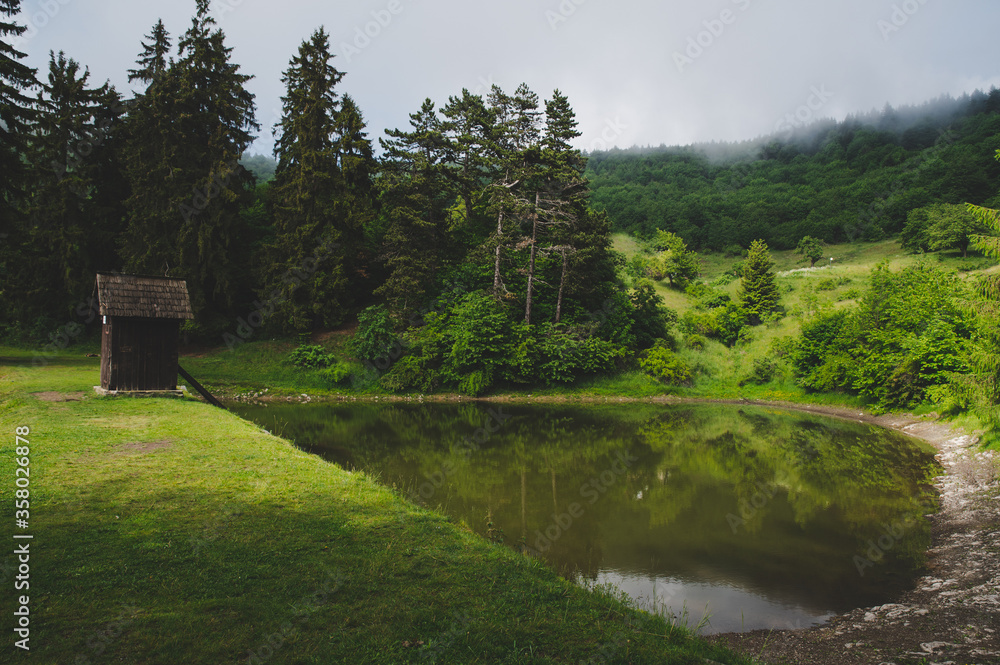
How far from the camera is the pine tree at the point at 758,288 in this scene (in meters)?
38.6

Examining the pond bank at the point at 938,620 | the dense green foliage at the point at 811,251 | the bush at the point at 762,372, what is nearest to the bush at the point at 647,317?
the bush at the point at 762,372

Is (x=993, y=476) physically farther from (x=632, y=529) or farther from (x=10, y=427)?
(x=10, y=427)

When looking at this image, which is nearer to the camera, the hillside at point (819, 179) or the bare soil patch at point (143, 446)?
the bare soil patch at point (143, 446)

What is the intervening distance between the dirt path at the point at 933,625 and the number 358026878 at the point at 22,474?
8.28 m

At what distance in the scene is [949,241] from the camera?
1726 inches

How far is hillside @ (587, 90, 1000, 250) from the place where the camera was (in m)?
67.9

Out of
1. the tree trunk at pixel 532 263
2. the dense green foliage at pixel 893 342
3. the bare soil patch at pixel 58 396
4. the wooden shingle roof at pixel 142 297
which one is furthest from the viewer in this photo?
the tree trunk at pixel 532 263

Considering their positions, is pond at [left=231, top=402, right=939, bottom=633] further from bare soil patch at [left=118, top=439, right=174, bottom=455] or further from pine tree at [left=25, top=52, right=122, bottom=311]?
pine tree at [left=25, top=52, right=122, bottom=311]

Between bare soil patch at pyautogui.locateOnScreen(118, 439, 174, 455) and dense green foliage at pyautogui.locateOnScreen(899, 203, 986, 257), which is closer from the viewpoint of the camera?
bare soil patch at pyautogui.locateOnScreen(118, 439, 174, 455)

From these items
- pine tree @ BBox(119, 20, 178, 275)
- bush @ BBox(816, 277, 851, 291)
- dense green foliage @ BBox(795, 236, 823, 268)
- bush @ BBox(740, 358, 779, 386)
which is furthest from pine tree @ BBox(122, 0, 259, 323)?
dense green foliage @ BBox(795, 236, 823, 268)

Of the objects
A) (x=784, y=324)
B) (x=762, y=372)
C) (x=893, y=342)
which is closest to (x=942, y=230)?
(x=784, y=324)

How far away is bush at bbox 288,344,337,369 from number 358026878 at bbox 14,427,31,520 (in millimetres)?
20074

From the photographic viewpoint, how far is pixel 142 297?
16.1m

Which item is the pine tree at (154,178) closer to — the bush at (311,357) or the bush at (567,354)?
the bush at (311,357)
